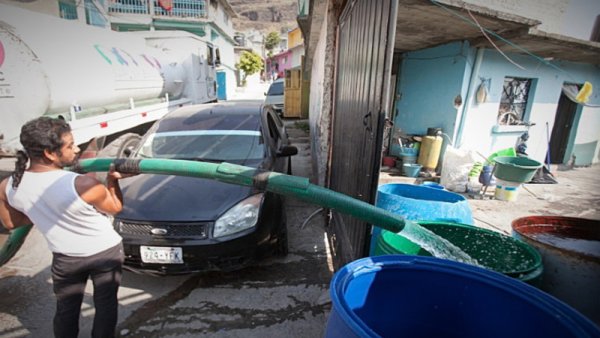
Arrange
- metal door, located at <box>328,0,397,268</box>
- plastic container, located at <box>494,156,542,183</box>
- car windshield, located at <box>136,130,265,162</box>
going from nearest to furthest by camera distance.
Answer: metal door, located at <box>328,0,397,268</box> → car windshield, located at <box>136,130,265,162</box> → plastic container, located at <box>494,156,542,183</box>

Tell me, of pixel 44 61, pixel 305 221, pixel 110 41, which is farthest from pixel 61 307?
pixel 110 41

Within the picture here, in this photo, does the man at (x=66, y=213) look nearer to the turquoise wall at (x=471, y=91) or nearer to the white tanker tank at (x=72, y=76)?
the white tanker tank at (x=72, y=76)

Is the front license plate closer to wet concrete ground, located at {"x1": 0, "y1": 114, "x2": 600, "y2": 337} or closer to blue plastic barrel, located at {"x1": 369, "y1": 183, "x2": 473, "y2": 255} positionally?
wet concrete ground, located at {"x1": 0, "y1": 114, "x2": 600, "y2": 337}

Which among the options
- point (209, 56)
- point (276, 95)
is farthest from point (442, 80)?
point (276, 95)

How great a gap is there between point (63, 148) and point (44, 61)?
9.52 ft

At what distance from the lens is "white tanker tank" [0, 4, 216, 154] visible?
3172 millimetres

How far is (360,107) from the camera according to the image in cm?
241

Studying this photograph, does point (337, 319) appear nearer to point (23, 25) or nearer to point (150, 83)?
point (23, 25)

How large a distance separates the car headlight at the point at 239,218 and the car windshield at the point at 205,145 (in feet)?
2.53

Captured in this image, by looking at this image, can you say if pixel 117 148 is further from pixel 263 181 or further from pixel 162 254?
pixel 263 181

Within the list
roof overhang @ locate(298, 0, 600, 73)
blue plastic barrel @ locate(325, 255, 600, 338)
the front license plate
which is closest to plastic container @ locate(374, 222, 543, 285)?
blue plastic barrel @ locate(325, 255, 600, 338)

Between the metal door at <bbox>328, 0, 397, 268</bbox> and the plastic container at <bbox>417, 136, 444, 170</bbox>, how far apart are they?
382 centimetres

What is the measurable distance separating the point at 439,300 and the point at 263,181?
1096mm

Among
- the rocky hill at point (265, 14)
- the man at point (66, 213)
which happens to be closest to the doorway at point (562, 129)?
the man at point (66, 213)
